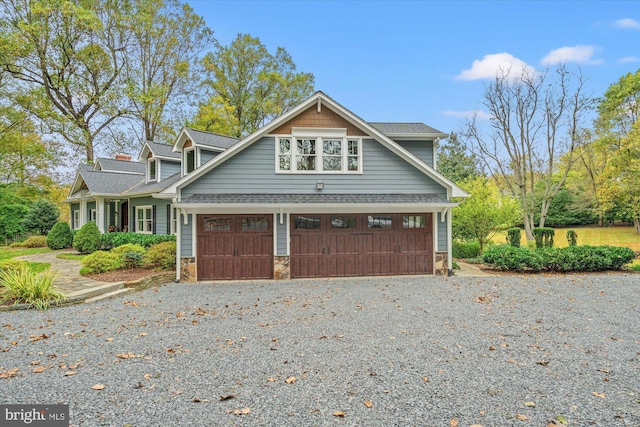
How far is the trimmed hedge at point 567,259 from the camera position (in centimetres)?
1169

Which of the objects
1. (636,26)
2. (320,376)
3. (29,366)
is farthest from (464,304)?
(636,26)

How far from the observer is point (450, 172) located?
1105 inches

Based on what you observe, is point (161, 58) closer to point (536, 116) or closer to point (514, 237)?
point (536, 116)

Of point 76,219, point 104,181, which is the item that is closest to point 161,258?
point 104,181

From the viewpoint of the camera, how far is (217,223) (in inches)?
415

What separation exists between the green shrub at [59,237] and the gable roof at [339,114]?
1275 centimetres

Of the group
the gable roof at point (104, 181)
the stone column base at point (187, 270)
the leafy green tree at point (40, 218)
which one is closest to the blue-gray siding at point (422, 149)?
the stone column base at point (187, 270)

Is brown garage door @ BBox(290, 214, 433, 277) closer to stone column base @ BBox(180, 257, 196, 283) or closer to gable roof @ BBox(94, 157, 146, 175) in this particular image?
stone column base @ BBox(180, 257, 196, 283)

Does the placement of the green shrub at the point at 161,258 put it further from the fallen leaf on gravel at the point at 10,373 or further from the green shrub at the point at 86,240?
the fallen leaf on gravel at the point at 10,373

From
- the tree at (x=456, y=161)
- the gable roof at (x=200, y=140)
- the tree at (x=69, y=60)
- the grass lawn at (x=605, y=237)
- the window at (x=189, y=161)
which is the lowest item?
the grass lawn at (x=605, y=237)

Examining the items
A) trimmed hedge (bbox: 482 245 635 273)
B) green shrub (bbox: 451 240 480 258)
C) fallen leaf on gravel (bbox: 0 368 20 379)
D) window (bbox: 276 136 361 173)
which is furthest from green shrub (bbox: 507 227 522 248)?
fallen leaf on gravel (bbox: 0 368 20 379)

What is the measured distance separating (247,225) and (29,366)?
22.1 feet

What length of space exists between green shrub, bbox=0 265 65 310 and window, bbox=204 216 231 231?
4108 mm

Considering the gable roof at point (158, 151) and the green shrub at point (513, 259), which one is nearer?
the green shrub at point (513, 259)
